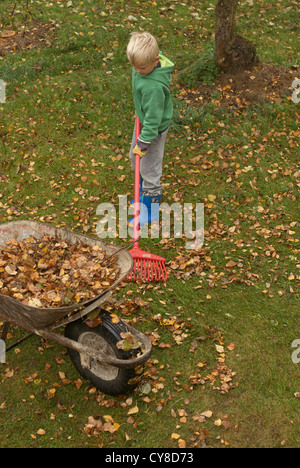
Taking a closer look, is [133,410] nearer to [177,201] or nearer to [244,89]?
[177,201]

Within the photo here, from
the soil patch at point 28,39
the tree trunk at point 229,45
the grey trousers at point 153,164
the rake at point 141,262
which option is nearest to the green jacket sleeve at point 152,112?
the rake at point 141,262

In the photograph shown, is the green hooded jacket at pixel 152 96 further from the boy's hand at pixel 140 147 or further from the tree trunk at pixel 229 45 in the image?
the tree trunk at pixel 229 45

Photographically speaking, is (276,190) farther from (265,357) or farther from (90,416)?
(90,416)

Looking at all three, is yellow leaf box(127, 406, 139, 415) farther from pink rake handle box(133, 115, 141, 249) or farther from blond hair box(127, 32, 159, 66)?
blond hair box(127, 32, 159, 66)

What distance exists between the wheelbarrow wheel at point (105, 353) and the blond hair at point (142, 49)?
229 centimetres

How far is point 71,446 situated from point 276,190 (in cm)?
385

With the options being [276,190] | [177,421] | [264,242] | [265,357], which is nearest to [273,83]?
[276,190]

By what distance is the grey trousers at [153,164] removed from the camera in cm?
504

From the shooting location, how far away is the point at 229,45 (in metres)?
6.89

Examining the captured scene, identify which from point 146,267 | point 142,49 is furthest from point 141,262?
point 142,49

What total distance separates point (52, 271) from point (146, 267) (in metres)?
1.27
